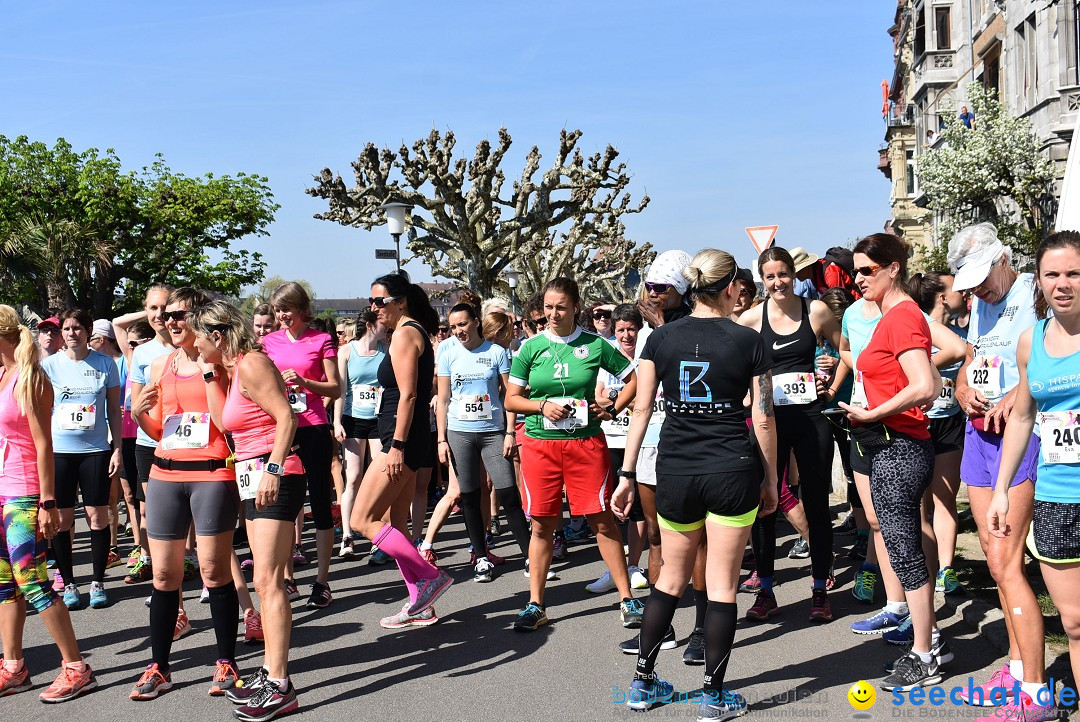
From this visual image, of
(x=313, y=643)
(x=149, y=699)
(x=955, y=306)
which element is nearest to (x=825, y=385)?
(x=955, y=306)

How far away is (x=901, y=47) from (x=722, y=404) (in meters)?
56.9

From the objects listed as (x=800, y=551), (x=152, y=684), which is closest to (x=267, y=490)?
(x=152, y=684)

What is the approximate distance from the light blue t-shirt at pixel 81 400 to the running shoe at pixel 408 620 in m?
2.60

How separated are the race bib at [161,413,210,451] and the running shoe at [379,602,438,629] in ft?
6.20

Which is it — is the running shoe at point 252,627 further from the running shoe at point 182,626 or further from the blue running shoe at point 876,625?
the blue running shoe at point 876,625

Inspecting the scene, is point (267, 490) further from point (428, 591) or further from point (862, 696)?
point (862, 696)

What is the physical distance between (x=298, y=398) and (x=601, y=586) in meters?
2.42

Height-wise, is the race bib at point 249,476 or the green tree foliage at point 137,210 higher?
the green tree foliage at point 137,210

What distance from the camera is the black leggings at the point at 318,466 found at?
683cm

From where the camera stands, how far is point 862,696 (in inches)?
178

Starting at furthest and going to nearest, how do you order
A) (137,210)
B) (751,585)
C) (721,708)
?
1. (137,210)
2. (751,585)
3. (721,708)

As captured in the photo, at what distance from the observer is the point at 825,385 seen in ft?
20.6

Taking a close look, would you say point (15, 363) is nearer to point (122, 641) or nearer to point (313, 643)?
point (122, 641)

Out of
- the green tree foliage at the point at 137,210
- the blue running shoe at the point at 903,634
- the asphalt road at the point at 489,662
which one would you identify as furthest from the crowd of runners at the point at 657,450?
the green tree foliage at the point at 137,210
